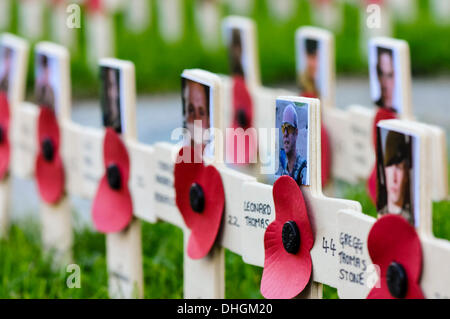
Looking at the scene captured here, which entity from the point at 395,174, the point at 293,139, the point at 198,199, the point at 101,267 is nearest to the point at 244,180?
the point at 198,199

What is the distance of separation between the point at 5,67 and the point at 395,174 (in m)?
2.53

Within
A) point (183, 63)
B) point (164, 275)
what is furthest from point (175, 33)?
point (164, 275)

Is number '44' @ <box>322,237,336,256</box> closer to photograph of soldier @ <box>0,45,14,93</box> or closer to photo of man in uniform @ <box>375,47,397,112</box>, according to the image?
photo of man in uniform @ <box>375,47,397,112</box>

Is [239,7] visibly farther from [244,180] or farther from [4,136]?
[244,180]

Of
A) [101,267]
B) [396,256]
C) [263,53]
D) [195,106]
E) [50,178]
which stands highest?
[195,106]

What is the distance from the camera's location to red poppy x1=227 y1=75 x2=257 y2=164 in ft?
15.0

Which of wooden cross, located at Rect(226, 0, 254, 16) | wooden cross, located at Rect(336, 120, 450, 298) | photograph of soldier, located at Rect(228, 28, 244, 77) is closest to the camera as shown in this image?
wooden cross, located at Rect(336, 120, 450, 298)

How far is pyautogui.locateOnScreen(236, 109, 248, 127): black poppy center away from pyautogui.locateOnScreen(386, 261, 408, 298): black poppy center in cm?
234

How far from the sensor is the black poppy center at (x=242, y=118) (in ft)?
15.3

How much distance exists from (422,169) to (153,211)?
130cm

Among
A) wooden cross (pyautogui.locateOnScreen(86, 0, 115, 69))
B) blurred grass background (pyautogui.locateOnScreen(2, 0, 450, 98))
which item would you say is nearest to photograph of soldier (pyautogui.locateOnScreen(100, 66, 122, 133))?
blurred grass background (pyautogui.locateOnScreen(2, 0, 450, 98))

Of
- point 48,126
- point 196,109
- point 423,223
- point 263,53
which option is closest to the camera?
point 423,223

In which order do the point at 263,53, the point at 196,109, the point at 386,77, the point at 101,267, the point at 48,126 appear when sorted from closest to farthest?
the point at 196,109 → the point at 386,77 → the point at 101,267 → the point at 48,126 → the point at 263,53

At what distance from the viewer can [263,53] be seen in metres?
8.57
